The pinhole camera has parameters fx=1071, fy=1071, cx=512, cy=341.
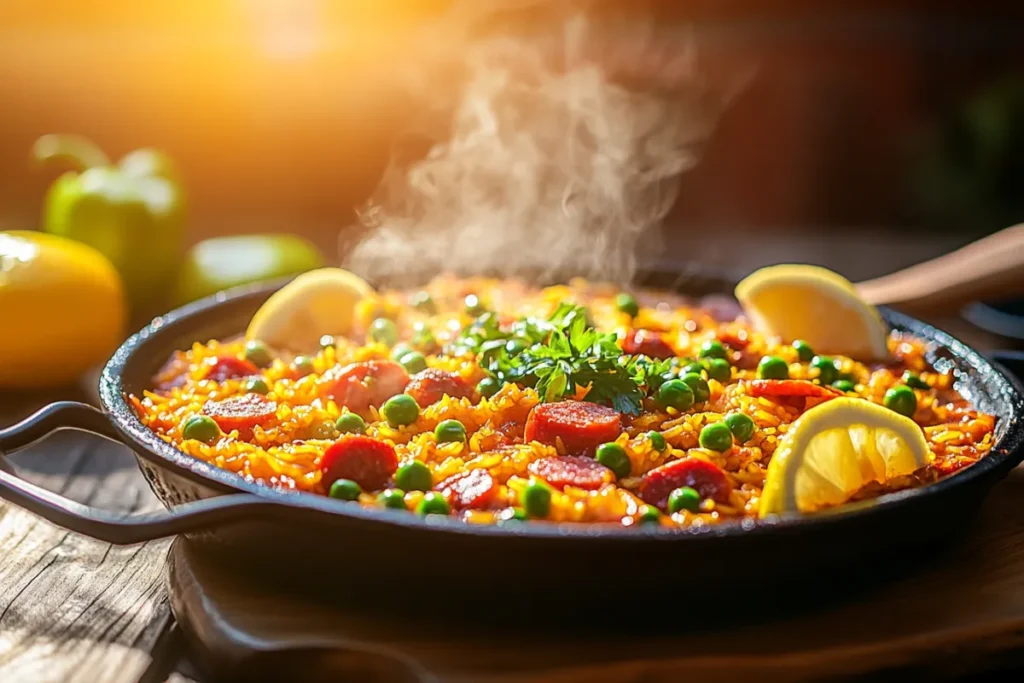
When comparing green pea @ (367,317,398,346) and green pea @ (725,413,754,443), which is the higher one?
green pea @ (725,413,754,443)

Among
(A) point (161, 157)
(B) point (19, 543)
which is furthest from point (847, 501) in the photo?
(A) point (161, 157)

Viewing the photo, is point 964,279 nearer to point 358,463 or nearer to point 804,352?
point 804,352

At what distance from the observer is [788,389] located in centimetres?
339

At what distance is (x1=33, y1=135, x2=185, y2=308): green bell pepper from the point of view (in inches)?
215

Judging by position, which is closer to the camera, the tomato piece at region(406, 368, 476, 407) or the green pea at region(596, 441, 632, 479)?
the green pea at region(596, 441, 632, 479)

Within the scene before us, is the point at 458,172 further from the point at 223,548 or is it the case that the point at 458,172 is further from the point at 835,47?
the point at 835,47

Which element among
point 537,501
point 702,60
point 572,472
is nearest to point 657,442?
point 572,472

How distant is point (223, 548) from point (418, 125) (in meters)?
6.47

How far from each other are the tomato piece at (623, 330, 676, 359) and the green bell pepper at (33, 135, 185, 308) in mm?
2851

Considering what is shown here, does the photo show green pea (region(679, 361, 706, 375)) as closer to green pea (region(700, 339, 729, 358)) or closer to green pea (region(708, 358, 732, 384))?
green pea (region(708, 358, 732, 384))

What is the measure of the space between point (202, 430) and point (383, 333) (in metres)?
1.04

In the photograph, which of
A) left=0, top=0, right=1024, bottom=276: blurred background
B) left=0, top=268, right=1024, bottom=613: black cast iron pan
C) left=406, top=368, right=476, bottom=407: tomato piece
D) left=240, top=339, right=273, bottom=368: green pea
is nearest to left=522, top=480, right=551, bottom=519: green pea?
left=0, top=268, right=1024, bottom=613: black cast iron pan

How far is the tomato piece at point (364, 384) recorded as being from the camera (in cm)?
341

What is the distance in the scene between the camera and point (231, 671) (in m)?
2.46
